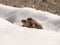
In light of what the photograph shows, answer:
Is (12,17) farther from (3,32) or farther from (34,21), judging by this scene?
(3,32)

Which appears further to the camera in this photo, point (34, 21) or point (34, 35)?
point (34, 21)

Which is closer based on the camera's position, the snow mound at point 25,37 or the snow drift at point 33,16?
the snow mound at point 25,37

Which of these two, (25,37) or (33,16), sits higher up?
(25,37)

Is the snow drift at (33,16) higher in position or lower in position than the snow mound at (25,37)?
lower

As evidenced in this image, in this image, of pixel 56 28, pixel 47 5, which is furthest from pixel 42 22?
pixel 47 5

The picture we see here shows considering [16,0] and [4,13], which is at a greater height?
[4,13]

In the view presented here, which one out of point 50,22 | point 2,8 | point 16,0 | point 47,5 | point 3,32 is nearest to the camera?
point 3,32

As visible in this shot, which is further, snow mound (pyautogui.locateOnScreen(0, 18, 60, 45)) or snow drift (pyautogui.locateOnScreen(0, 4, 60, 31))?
snow drift (pyautogui.locateOnScreen(0, 4, 60, 31))

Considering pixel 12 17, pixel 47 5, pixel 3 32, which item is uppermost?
pixel 3 32

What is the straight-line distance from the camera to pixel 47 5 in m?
7.14

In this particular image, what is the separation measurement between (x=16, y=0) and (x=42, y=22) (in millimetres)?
3573

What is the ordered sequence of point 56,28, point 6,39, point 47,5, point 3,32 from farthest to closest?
1. point 47,5
2. point 56,28
3. point 3,32
4. point 6,39

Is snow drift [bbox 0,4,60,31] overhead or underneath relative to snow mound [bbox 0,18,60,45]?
underneath

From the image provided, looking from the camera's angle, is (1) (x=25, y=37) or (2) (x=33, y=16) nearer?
(1) (x=25, y=37)
